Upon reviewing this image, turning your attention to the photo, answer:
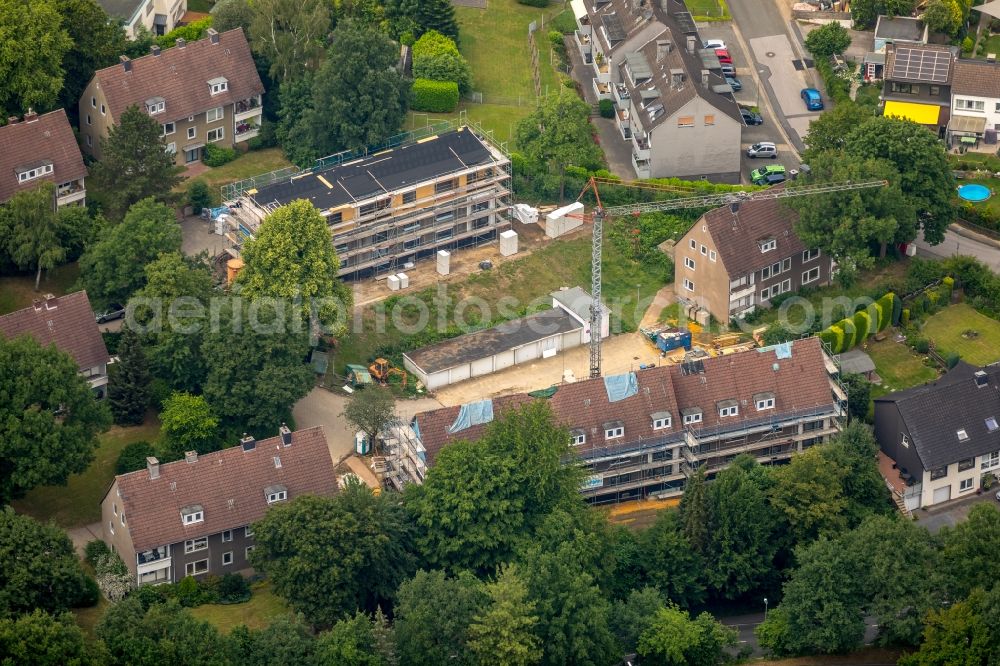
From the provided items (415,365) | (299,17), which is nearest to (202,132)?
(299,17)

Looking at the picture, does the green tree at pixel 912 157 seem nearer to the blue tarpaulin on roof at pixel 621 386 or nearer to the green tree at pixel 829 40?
the green tree at pixel 829 40

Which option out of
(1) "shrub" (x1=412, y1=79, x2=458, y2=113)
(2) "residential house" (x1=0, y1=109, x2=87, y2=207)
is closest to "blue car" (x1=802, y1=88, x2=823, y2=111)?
(1) "shrub" (x1=412, y1=79, x2=458, y2=113)

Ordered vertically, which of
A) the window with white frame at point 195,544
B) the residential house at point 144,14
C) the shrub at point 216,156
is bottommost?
the window with white frame at point 195,544

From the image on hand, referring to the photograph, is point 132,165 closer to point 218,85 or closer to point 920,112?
point 218,85

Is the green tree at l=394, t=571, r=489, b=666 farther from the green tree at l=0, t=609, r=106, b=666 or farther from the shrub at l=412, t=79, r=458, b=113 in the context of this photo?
the shrub at l=412, t=79, r=458, b=113

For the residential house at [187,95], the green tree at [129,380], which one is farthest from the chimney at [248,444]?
the residential house at [187,95]

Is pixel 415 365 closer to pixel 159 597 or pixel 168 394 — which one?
pixel 168 394

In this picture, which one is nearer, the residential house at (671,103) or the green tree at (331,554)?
the green tree at (331,554)
